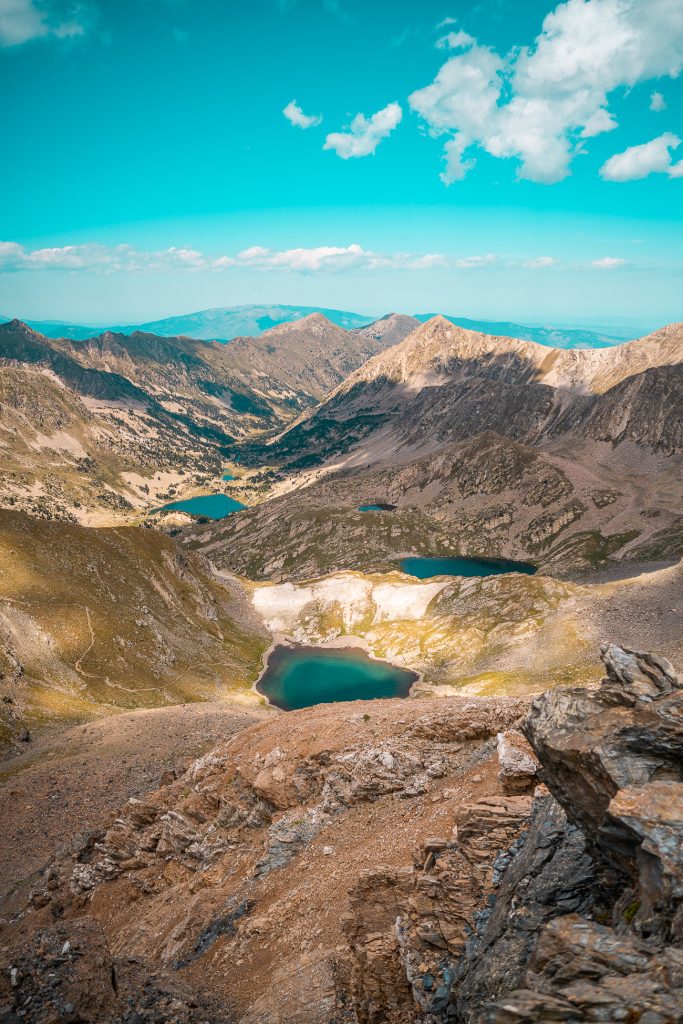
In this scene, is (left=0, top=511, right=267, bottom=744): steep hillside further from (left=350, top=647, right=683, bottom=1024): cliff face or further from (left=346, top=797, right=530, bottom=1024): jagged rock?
(left=350, top=647, right=683, bottom=1024): cliff face

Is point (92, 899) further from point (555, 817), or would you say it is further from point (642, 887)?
point (642, 887)

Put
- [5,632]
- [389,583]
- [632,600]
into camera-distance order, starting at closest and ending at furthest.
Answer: [5,632] < [632,600] < [389,583]

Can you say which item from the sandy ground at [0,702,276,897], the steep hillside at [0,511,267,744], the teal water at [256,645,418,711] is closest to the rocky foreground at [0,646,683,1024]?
the sandy ground at [0,702,276,897]

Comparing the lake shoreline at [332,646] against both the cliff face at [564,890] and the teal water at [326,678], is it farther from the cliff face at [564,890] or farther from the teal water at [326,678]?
the cliff face at [564,890]

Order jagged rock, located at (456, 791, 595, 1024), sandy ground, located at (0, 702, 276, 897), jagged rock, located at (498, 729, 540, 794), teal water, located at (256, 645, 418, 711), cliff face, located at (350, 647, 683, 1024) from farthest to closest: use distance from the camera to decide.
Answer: teal water, located at (256, 645, 418, 711)
sandy ground, located at (0, 702, 276, 897)
jagged rock, located at (498, 729, 540, 794)
jagged rock, located at (456, 791, 595, 1024)
cliff face, located at (350, 647, 683, 1024)

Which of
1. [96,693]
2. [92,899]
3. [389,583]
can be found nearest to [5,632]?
[96,693]

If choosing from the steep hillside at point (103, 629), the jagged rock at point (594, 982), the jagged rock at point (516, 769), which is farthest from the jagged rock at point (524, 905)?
the steep hillside at point (103, 629)
